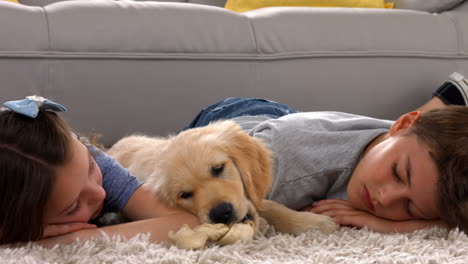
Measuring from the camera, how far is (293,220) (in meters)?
1.52

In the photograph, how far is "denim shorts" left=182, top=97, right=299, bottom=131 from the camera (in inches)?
84.6

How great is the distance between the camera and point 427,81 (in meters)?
2.81

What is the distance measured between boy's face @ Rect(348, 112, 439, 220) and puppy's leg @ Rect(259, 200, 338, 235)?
0.14m

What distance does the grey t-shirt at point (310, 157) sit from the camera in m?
1.67

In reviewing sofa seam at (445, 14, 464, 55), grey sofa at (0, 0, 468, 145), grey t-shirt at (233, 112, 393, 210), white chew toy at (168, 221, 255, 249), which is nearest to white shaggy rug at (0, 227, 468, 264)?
white chew toy at (168, 221, 255, 249)

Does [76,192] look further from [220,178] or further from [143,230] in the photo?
[220,178]

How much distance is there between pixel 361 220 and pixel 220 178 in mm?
423

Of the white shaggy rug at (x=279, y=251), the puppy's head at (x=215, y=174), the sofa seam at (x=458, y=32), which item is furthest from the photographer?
the sofa seam at (x=458, y=32)

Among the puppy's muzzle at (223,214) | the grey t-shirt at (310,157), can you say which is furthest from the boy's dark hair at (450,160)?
the puppy's muzzle at (223,214)

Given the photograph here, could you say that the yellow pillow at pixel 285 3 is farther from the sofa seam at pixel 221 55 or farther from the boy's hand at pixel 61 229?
the boy's hand at pixel 61 229

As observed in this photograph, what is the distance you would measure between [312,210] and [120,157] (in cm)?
69

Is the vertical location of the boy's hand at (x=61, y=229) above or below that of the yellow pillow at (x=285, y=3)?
below

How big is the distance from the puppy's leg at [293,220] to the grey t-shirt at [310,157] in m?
0.09

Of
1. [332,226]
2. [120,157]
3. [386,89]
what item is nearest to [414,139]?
[332,226]
